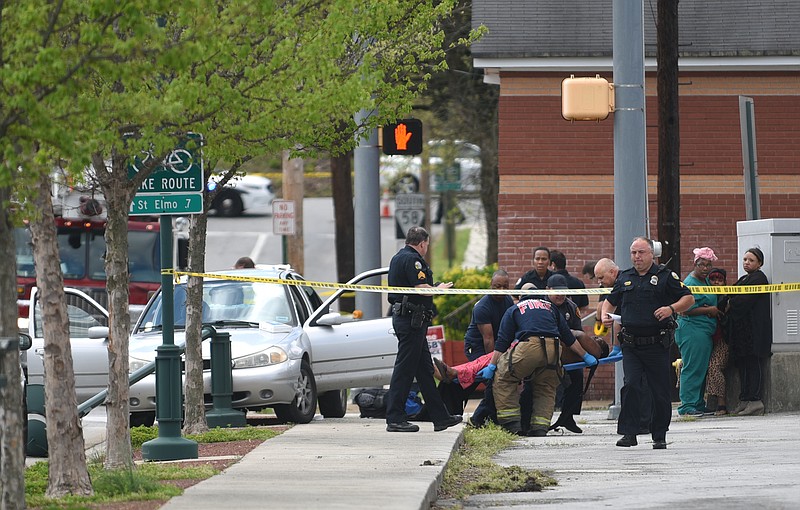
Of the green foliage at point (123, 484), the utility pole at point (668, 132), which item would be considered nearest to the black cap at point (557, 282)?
the utility pole at point (668, 132)

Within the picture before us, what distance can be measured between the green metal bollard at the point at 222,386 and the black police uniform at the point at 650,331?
381 centimetres

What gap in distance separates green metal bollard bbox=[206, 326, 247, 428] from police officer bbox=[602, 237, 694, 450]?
12.5 feet

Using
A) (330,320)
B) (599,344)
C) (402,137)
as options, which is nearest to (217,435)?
(330,320)

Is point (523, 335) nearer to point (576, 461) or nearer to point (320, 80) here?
point (576, 461)

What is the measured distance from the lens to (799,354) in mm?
15742

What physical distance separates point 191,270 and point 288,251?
1550 centimetres

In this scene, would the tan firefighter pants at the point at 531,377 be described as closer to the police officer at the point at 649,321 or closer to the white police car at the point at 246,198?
the police officer at the point at 649,321

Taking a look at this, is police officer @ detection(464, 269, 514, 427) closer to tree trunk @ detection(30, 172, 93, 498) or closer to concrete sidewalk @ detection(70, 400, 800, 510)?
concrete sidewalk @ detection(70, 400, 800, 510)

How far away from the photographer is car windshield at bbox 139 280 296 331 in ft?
51.2

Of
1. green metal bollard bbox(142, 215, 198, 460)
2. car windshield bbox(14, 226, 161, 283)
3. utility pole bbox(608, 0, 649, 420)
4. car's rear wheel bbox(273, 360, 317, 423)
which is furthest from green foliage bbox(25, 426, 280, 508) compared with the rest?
car windshield bbox(14, 226, 161, 283)

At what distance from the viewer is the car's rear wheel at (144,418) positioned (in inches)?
596

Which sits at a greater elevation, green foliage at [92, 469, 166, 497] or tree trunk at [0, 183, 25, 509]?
tree trunk at [0, 183, 25, 509]

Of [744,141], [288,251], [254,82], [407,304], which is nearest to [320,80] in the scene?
[254,82]

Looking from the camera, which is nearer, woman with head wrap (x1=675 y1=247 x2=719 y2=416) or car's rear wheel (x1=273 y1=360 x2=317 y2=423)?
car's rear wheel (x1=273 y1=360 x2=317 y2=423)
